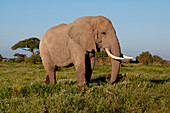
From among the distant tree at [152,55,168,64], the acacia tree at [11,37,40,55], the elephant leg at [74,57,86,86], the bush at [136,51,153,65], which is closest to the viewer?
the elephant leg at [74,57,86,86]

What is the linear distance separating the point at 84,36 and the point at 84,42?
0.70ft

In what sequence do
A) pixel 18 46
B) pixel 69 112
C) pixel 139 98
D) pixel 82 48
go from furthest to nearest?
1. pixel 18 46
2. pixel 82 48
3. pixel 139 98
4. pixel 69 112

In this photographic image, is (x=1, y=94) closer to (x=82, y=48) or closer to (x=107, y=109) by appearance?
(x=82, y=48)

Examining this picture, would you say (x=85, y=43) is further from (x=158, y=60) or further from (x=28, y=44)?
(x=28, y=44)

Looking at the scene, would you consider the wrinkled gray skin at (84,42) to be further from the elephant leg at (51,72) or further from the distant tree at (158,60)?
the distant tree at (158,60)

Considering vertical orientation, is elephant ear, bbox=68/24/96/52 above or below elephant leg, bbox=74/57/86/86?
above

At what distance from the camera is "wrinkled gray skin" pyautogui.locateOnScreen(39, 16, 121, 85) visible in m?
6.93

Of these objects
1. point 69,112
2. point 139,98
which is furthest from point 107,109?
point 139,98

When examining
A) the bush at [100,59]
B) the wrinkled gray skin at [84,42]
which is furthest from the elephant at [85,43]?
the bush at [100,59]

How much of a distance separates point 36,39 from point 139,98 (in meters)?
53.6

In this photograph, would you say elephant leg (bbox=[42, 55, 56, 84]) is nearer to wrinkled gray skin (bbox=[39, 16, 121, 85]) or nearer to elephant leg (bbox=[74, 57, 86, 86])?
wrinkled gray skin (bbox=[39, 16, 121, 85])

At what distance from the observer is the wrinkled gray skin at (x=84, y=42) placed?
6.93 meters

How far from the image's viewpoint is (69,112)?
4359mm

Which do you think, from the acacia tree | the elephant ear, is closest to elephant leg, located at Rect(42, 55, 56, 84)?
the elephant ear
